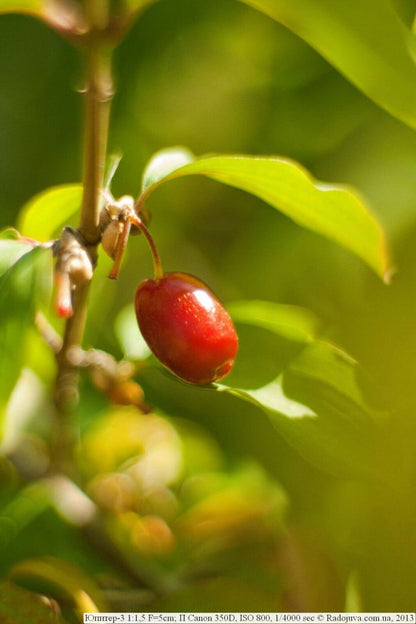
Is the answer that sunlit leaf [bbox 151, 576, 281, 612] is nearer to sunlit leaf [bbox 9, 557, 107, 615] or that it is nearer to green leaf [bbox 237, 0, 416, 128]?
sunlit leaf [bbox 9, 557, 107, 615]

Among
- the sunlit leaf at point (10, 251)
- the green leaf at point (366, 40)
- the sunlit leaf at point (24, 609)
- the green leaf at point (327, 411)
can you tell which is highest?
the green leaf at point (366, 40)

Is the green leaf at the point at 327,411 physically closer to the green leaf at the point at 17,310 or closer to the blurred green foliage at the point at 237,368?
the blurred green foliage at the point at 237,368

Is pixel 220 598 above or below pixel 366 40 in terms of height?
below

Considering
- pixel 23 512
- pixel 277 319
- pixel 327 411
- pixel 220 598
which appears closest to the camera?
pixel 327 411

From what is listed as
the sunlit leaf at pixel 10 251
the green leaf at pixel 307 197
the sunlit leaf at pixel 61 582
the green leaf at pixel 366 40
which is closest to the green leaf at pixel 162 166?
the green leaf at pixel 307 197
